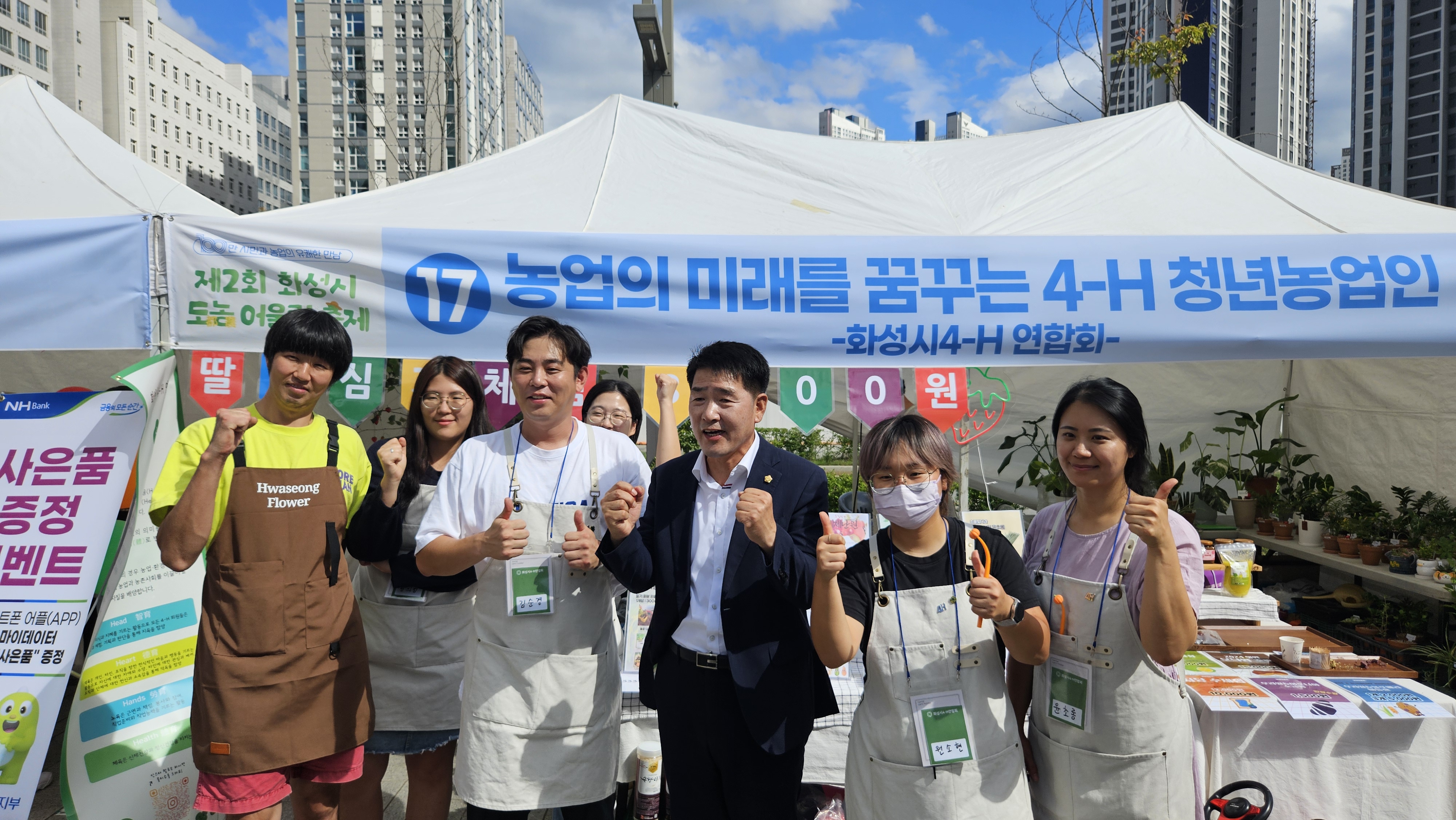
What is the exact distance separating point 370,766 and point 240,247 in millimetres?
1747

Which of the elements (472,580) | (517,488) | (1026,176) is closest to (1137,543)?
(517,488)

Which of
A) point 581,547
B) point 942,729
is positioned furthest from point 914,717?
point 581,547

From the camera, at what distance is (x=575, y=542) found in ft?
6.11

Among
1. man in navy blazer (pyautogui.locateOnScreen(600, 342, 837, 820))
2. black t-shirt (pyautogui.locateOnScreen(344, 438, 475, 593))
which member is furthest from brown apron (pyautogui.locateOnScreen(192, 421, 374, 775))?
man in navy blazer (pyautogui.locateOnScreen(600, 342, 837, 820))

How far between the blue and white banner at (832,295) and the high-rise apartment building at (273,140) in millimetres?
75750

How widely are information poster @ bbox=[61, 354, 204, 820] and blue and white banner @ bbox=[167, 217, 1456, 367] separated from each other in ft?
1.70

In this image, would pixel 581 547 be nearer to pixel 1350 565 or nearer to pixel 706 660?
pixel 706 660

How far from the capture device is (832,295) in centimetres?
269

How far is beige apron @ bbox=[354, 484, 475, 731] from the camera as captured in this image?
2418 mm

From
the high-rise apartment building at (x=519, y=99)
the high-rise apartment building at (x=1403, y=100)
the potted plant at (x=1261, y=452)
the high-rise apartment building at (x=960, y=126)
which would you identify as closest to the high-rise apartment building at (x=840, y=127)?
the high-rise apartment building at (x=960, y=126)

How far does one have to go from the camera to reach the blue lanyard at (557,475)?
2.04 metres

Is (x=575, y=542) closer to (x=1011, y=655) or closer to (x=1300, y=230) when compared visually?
(x=1011, y=655)

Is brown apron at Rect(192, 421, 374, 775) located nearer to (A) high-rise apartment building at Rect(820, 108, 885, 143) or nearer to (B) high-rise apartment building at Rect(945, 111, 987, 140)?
(B) high-rise apartment building at Rect(945, 111, 987, 140)

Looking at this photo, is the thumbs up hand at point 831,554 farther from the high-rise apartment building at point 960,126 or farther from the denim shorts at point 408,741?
the high-rise apartment building at point 960,126
